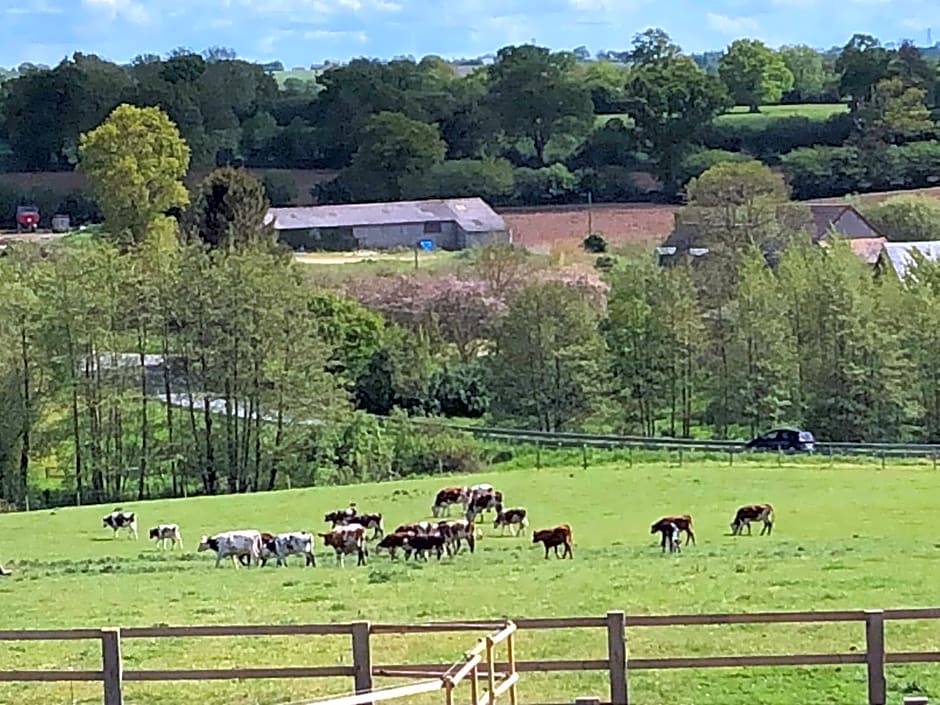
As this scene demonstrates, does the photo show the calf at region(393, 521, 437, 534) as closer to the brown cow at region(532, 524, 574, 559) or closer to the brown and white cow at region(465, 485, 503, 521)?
the brown cow at region(532, 524, 574, 559)

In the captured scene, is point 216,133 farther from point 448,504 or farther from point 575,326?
point 448,504

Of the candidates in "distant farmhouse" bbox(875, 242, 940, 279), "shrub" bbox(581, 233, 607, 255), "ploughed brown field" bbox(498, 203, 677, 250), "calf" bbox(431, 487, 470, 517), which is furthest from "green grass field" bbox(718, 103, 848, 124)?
"calf" bbox(431, 487, 470, 517)

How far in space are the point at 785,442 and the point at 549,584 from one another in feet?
94.3

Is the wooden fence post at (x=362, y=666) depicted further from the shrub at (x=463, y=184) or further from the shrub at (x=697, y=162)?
the shrub at (x=463, y=184)

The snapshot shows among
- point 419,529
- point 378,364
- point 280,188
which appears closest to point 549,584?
point 419,529

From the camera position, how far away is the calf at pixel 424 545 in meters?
27.5

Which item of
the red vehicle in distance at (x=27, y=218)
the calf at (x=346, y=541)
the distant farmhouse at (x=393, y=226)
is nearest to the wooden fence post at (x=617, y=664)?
the calf at (x=346, y=541)

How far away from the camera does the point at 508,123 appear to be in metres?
133

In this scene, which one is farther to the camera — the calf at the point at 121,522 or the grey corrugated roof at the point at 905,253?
the grey corrugated roof at the point at 905,253

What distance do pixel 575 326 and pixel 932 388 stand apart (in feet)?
42.8

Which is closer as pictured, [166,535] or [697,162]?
[166,535]

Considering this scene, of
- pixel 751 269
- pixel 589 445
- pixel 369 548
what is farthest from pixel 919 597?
pixel 751 269

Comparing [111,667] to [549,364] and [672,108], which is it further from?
[672,108]

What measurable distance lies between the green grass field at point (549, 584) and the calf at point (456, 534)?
0.51m
